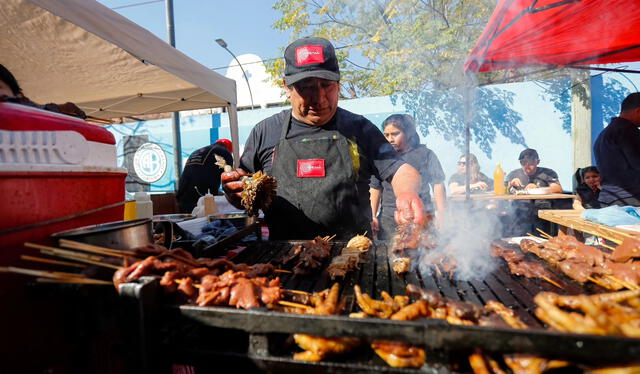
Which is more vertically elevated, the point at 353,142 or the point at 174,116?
the point at 174,116

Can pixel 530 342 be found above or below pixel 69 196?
below

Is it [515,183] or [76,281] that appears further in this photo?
[515,183]

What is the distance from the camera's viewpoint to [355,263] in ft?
8.13

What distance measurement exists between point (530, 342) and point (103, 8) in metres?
6.28

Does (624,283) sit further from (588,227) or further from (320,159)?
(588,227)

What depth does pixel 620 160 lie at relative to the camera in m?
5.29

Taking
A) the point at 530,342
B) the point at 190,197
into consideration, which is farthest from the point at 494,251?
the point at 190,197

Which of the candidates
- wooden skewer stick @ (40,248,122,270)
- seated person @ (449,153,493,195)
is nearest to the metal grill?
wooden skewer stick @ (40,248,122,270)

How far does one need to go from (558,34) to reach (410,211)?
5.62 meters

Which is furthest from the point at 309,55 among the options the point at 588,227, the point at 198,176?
the point at 588,227

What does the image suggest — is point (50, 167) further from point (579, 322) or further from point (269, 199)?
point (579, 322)

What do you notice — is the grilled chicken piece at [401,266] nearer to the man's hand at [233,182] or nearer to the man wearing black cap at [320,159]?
the man wearing black cap at [320,159]

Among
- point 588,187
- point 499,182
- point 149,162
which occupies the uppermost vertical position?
point 149,162

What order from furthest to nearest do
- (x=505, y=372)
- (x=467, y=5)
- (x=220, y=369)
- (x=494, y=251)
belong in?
(x=467, y=5), (x=494, y=251), (x=220, y=369), (x=505, y=372)
